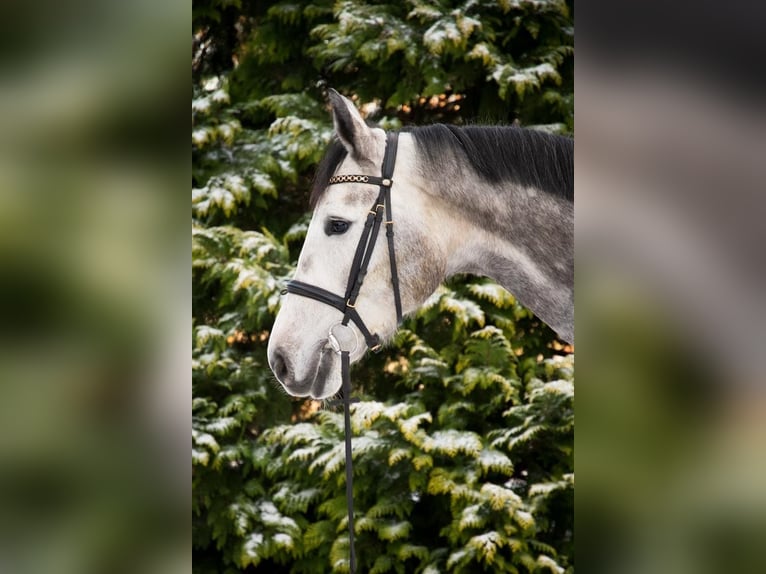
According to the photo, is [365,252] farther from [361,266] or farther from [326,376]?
[326,376]

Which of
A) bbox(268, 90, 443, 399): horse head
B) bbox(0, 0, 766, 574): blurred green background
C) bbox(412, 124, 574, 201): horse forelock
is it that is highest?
bbox(0, 0, 766, 574): blurred green background

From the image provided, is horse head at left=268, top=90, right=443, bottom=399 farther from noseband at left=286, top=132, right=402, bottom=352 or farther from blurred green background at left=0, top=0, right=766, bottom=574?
blurred green background at left=0, top=0, right=766, bottom=574

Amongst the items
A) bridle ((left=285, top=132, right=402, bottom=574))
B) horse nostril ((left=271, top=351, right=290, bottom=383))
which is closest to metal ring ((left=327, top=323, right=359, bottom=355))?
bridle ((left=285, top=132, right=402, bottom=574))

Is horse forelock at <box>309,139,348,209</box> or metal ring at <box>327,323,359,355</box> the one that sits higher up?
Result: horse forelock at <box>309,139,348,209</box>

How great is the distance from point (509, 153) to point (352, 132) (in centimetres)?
34

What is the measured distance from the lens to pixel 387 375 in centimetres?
336

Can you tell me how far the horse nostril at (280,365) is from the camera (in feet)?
5.45

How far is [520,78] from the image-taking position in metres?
2.99

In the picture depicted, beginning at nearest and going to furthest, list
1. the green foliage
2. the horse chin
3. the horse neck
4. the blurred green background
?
the blurred green background
the horse neck
the horse chin
the green foliage

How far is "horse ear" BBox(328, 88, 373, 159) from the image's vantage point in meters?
1.60

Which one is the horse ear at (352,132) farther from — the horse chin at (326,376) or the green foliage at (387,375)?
the green foliage at (387,375)

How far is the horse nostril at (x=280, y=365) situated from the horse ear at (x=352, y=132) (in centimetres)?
47
